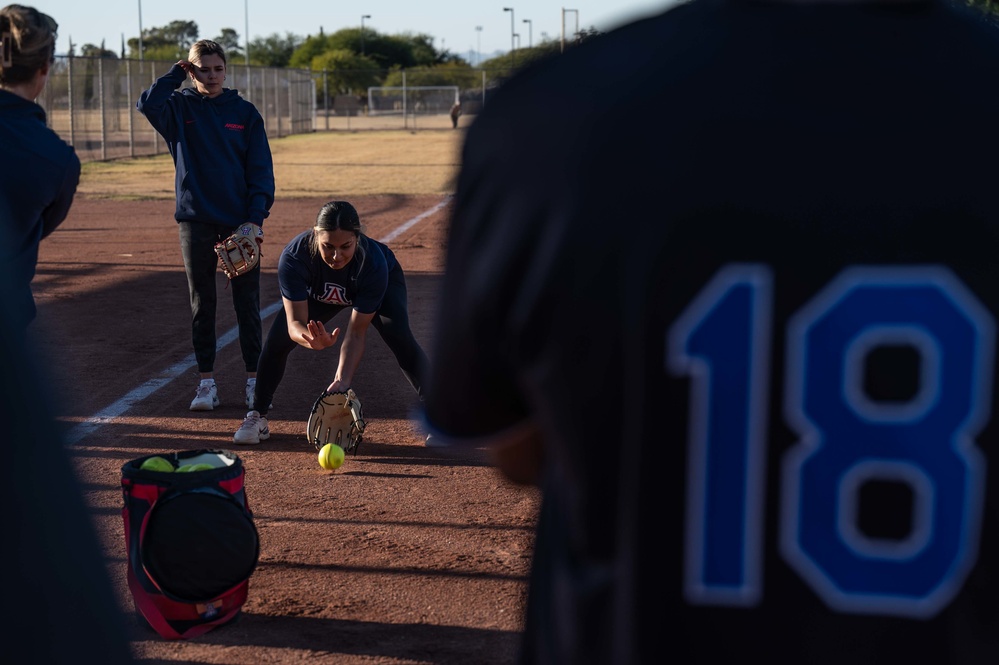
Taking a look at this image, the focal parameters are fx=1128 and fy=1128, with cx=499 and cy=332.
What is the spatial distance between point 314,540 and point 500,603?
1071mm

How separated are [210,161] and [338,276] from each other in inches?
49.9

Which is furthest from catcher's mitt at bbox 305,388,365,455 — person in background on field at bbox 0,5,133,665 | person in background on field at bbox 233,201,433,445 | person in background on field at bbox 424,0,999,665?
person in background on field at bbox 0,5,133,665

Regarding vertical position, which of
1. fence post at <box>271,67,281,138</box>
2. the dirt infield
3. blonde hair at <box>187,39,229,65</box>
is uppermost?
fence post at <box>271,67,281,138</box>

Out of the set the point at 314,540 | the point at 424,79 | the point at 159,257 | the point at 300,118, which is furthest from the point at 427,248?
the point at 424,79

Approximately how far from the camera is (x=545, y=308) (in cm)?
127

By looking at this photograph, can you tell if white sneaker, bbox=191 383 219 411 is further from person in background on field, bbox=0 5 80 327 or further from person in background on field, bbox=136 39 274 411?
person in background on field, bbox=0 5 80 327

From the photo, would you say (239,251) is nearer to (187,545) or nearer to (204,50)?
(204,50)

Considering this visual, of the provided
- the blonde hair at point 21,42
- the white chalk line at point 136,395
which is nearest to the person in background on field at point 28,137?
the blonde hair at point 21,42

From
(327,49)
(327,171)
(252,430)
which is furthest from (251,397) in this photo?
(327,49)

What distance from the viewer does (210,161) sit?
6754 millimetres

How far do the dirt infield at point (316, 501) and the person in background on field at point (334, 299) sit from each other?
1.42ft

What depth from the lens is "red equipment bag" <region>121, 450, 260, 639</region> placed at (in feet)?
12.5

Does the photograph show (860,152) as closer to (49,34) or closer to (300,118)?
(49,34)

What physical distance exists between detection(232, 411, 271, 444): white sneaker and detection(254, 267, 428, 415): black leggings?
0.19 ft
